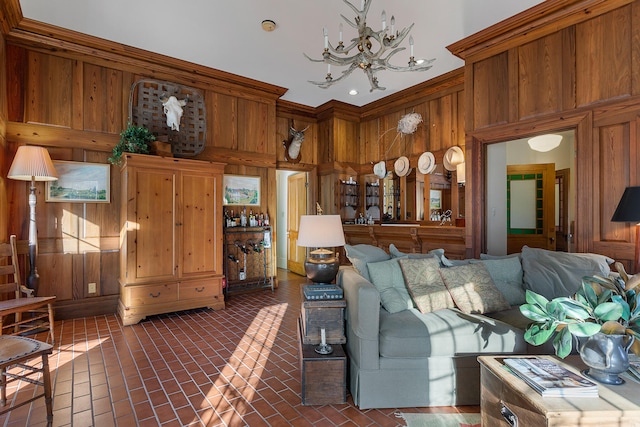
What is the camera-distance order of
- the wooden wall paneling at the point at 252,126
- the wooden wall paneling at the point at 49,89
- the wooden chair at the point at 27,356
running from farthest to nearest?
the wooden wall paneling at the point at 252,126 → the wooden wall paneling at the point at 49,89 → the wooden chair at the point at 27,356

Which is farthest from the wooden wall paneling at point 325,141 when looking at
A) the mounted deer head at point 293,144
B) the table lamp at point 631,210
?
the table lamp at point 631,210

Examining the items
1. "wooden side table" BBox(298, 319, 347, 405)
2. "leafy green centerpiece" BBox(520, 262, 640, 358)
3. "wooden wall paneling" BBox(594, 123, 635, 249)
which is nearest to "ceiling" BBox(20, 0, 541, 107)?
"wooden wall paneling" BBox(594, 123, 635, 249)

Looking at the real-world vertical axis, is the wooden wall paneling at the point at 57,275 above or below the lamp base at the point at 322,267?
below

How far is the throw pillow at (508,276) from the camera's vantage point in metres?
2.70

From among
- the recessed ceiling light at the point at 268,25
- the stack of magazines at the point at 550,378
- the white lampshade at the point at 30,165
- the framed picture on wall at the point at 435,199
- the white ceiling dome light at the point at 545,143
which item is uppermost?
the recessed ceiling light at the point at 268,25

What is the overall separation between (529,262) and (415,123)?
3139 millimetres

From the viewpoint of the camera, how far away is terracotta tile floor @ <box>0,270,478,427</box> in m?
1.98

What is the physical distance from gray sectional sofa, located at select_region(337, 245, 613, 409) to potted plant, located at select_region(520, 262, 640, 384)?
0.71 metres

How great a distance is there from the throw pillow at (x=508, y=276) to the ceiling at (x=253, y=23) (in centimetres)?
260

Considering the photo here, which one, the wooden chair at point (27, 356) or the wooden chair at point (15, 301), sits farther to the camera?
the wooden chair at point (15, 301)

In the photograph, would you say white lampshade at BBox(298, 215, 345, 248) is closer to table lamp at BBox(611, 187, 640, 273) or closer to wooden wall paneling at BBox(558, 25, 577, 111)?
table lamp at BBox(611, 187, 640, 273)

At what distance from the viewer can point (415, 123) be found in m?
5.25

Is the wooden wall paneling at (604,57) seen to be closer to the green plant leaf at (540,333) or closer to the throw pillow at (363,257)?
the throw pillow at (363,257)

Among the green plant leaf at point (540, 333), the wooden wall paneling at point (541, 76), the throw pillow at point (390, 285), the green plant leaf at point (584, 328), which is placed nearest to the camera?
the green plant leaf at point (584, 328)
